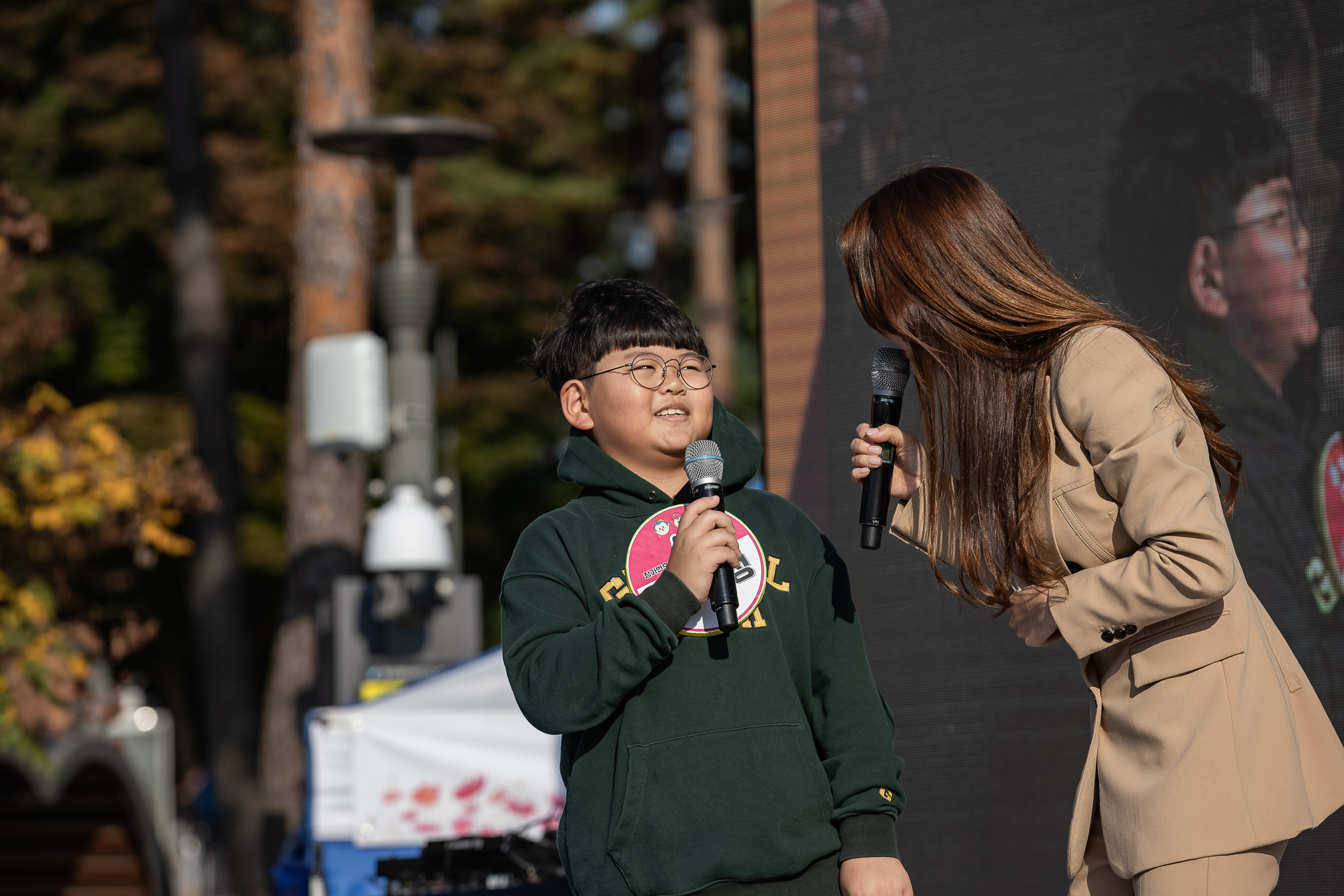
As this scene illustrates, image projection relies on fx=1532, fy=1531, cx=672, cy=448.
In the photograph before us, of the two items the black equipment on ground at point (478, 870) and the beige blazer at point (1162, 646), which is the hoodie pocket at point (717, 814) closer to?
the beige blazer at point (1162, 646)

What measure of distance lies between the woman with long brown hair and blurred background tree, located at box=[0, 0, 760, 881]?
16994 mm

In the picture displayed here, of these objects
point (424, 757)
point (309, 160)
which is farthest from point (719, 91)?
point (424, 757)

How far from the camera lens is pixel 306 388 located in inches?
327

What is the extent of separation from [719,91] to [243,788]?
955cm

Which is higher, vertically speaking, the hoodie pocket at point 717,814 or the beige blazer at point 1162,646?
the beige blazer at point 1162,646

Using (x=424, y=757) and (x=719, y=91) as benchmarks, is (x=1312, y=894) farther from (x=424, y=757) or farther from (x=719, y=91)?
(x=719, y=91)

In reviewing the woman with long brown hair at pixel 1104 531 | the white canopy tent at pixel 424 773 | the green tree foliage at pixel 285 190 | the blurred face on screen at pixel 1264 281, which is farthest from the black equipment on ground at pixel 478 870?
the green tree foliage at pixel 285 190

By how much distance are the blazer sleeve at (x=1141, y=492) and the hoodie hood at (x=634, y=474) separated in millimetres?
593

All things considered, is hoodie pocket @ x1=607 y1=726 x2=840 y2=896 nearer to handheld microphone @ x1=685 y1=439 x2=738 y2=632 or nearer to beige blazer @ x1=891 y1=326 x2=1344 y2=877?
handheld microphone @ x1=685 y1=439 x2=738 y2=632

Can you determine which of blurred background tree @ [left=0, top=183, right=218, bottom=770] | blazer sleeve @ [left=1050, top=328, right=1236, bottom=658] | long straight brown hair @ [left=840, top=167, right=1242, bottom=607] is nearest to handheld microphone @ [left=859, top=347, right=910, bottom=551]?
long straight brown hair @ [left=840, top=167, right=1242, bottom=607]

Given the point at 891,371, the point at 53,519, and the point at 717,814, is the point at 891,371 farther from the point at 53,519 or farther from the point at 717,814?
the point at 53,519

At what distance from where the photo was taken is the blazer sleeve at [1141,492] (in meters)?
2.19

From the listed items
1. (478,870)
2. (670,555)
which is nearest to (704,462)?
(670,555)

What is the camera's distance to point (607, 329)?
2.78m
